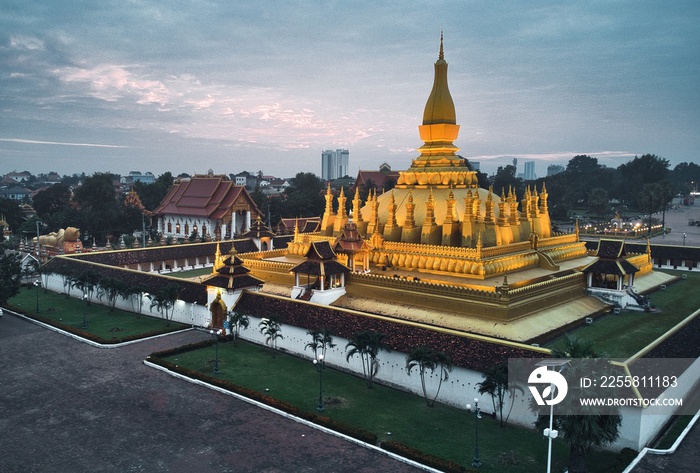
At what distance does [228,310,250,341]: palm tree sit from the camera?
80.8 ft

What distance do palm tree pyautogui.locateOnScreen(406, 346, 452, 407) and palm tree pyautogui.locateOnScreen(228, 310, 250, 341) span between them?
28.7ft

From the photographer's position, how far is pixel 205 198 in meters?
65.3

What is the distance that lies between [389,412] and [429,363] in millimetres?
2073

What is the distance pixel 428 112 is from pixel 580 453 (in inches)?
872

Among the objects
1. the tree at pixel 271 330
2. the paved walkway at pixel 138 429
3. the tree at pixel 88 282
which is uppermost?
the tree at pixel 88 282

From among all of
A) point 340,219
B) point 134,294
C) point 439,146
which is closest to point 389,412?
point 340,219

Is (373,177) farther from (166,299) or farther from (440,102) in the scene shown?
(166,299)

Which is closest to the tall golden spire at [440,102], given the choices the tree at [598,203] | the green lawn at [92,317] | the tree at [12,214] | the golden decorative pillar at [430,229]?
the golden decorative pillar at [430,229]

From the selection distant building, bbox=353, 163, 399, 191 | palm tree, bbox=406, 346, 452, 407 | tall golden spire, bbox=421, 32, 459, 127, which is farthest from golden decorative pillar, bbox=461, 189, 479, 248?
distant building, bbox=353, 163, 399, 191

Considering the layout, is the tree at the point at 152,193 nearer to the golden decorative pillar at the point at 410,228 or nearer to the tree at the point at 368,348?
the golden decorative pillar at the point at 410,228

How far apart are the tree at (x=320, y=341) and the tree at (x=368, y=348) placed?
0.86m

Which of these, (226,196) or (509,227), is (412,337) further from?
(226,196)

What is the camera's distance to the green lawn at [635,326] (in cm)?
2105

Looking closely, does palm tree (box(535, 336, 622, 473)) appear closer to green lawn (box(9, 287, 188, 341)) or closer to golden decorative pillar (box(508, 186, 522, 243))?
golden decorative pillar (box(508, 186, 522, 243))
